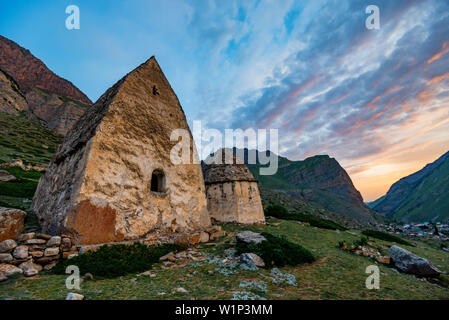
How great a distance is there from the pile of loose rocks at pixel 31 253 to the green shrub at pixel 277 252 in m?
5.61

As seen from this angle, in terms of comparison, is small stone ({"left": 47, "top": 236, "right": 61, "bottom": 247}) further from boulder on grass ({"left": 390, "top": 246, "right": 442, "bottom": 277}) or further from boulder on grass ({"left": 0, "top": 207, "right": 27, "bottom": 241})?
boulder on grass ({"left": 390, "top": 246, "right": 442, "bottom": 277})

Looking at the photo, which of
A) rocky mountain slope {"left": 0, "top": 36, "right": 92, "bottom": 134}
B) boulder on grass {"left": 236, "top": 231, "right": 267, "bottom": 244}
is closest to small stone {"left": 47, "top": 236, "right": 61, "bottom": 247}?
boulder on grass {"left": 236, "top": 231, "right": 267, "bottom": 244}

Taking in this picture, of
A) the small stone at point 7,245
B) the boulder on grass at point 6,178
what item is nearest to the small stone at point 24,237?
the small stone at point 7,245

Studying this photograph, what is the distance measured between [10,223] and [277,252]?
8.34 m

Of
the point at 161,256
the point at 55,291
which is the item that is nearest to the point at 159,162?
the point at 161,256

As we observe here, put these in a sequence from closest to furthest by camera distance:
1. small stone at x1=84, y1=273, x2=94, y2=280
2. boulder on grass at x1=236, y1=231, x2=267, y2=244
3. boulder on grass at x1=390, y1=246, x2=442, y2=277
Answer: small stone at x1=84, y1=273, x2=94, y2=280
boulder on grass at x1=236, y1=231, x2=267, y2=244
boulder on grass at x1=390, y1=246, x2=442, y2=277

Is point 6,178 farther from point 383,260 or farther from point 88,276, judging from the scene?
point 383,260

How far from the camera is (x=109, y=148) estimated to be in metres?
7.18

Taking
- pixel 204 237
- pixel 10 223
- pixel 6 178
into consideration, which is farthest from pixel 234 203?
pixel 6 178

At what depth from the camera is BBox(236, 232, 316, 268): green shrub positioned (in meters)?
6.84

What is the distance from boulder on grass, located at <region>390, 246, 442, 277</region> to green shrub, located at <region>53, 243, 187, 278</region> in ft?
34.7

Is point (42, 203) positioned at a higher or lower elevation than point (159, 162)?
lower
